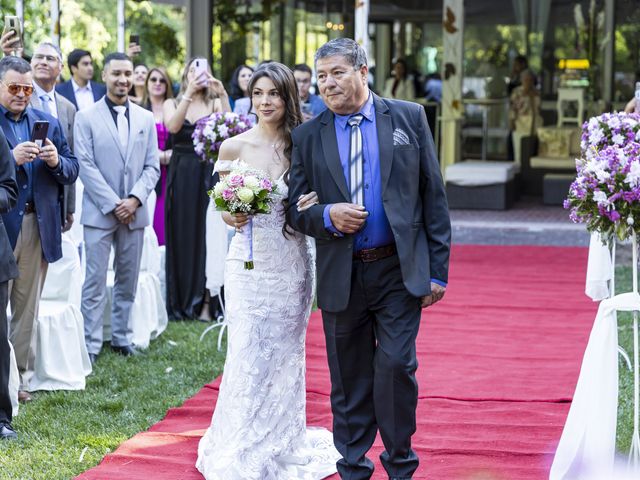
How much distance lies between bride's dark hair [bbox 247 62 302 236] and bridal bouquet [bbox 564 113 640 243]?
1367 mm

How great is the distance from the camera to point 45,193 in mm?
6801

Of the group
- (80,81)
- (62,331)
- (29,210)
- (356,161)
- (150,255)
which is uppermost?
(80,81)

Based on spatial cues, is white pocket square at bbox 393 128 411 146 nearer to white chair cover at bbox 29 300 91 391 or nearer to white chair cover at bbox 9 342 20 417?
white chair cover at bbox 9 342 20 417

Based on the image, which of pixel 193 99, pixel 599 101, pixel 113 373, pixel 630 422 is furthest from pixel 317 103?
pixel 599 101

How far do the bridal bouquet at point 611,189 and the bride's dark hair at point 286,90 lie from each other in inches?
54.2

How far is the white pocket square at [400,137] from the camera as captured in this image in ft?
15.6

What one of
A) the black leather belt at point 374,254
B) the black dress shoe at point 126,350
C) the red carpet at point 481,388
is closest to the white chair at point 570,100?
the red carpet at point 481,388

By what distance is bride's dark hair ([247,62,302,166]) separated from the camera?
17.1ft

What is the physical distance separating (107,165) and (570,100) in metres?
11.8

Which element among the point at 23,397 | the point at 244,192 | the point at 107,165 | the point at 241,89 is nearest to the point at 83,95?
the point at 241,89

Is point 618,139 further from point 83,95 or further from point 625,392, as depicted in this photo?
point 83,95

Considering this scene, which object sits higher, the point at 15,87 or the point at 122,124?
the point at 15,87

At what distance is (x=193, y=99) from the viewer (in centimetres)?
929

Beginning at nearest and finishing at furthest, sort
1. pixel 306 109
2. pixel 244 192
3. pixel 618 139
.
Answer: pixel 244 192, pixel 618 139, pixel 306 109
